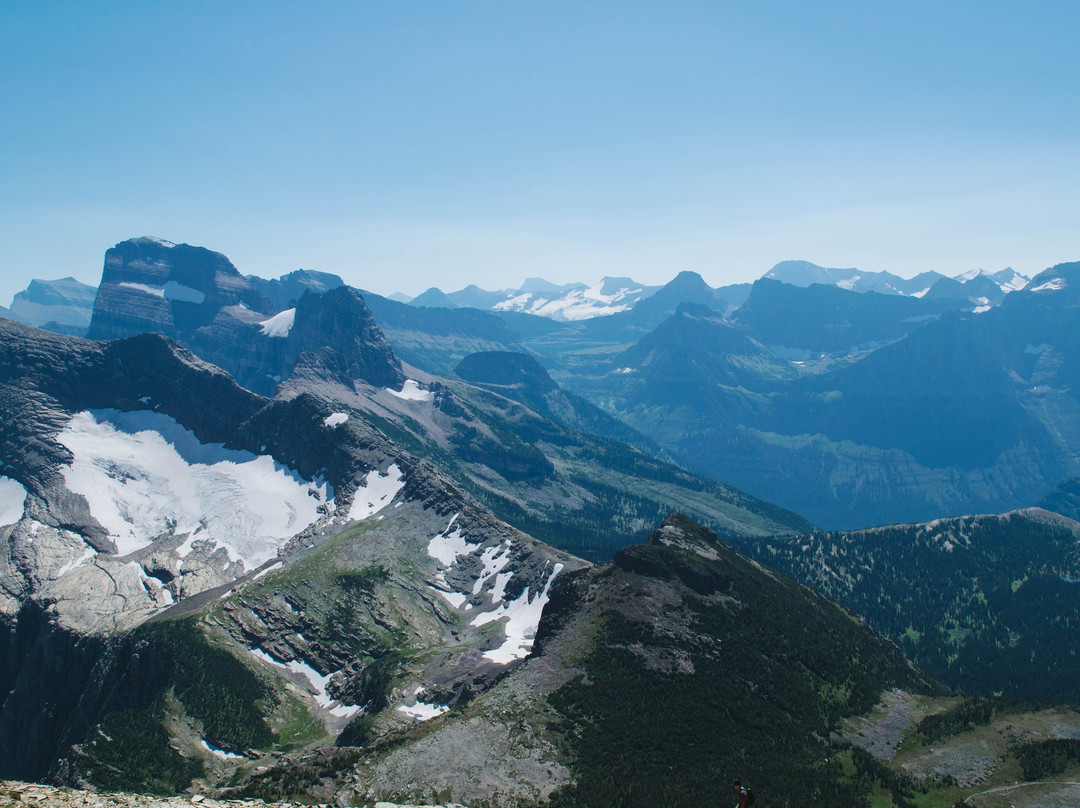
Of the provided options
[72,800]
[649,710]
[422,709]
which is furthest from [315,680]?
[72,800]

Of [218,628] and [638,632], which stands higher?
[638,632]

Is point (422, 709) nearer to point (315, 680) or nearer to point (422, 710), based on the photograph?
point (422, 710)

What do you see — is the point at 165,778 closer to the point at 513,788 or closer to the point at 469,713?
the point at 469,713

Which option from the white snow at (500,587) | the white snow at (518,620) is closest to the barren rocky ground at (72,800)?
the white snow at (518,620)

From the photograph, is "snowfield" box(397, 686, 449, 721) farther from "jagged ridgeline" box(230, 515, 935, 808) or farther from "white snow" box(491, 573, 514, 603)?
"white snow" box(491, 573, 514, 603)

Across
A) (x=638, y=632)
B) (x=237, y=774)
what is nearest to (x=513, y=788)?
(x=638, y=632)

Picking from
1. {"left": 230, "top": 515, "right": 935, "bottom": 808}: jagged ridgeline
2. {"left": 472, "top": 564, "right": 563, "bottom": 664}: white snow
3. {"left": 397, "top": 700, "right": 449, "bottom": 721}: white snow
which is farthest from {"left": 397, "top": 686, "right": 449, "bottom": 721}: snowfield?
{"left": 472, "top": 564, "right": 563, "bottom": 664}: white snow
